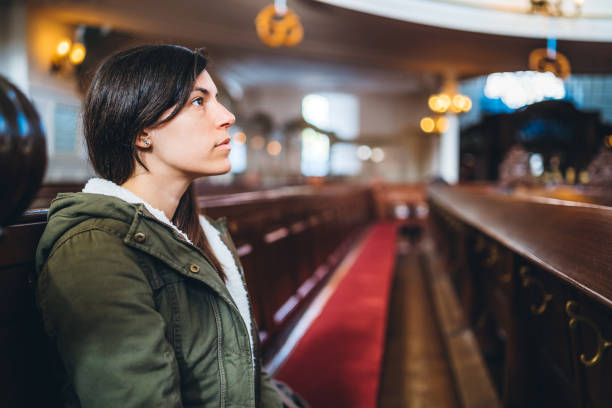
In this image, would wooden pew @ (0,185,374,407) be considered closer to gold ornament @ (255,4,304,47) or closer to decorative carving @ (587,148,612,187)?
decorative carving @ (587,148,612,187)

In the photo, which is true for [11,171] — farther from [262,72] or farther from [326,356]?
[262,72]

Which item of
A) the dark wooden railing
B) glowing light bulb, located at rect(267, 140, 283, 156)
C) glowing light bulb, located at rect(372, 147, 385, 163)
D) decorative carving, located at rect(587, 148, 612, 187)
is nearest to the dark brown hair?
the dark wooden railing

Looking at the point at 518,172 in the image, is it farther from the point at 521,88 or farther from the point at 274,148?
the point at 521,88

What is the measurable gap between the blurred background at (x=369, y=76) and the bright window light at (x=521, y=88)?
2.0 inches

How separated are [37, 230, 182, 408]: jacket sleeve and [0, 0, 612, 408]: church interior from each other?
0.15 meters

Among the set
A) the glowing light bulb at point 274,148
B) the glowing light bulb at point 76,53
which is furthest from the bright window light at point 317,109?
the glowing light bulb at point 76,53

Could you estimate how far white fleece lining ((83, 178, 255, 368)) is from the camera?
33.1 inches

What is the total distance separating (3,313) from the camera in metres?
0.71

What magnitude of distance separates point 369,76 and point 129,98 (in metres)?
14.4

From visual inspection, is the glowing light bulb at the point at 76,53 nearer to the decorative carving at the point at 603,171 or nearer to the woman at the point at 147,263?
the decorative carving at the point at 603,171

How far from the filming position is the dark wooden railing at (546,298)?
1019 mm

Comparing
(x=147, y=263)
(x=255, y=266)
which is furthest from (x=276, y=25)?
(x=147, y=263)

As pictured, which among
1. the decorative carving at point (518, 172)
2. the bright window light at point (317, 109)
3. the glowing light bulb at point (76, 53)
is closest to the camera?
the decorative carving at point (518, 172)

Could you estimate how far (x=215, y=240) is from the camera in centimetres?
108
